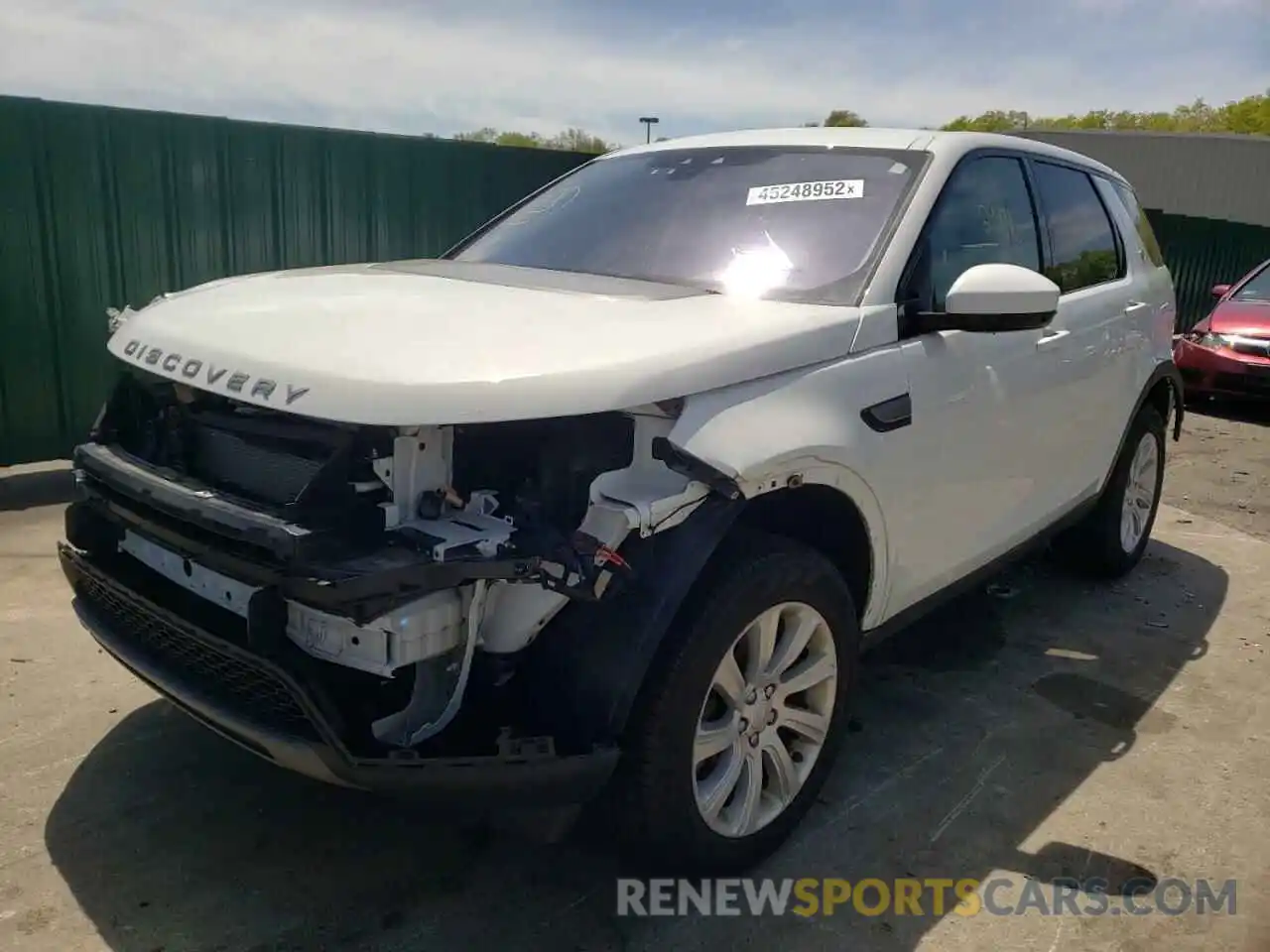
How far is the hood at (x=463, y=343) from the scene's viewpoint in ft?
6.73

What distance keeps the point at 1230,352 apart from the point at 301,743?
10.5m

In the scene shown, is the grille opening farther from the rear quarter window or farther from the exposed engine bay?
the rear quarter window

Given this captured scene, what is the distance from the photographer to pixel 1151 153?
33406 mm

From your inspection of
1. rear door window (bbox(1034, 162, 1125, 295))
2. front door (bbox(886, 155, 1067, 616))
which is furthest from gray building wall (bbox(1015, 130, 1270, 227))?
front door (bbox(886, 155, 1067, 616))

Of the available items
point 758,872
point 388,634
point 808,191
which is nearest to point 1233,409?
point 808,191

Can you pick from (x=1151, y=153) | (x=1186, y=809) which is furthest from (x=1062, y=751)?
(x=1151, y=153)

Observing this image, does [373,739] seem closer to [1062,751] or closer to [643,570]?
[643,570]

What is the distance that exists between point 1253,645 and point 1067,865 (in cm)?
219

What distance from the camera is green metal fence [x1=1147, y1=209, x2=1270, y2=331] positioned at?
15559mm

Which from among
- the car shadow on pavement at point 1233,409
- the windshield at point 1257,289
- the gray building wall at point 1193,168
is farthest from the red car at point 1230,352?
the gray building wall at point 1193,168

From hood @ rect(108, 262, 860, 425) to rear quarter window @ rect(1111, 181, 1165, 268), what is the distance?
2.85 metres

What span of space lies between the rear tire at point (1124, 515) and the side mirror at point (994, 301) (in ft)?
6.70

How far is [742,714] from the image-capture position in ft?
8.21

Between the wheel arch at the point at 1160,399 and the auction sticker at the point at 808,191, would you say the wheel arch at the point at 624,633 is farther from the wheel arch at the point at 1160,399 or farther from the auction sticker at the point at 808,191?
the wheel arch at the point at 1160,399
